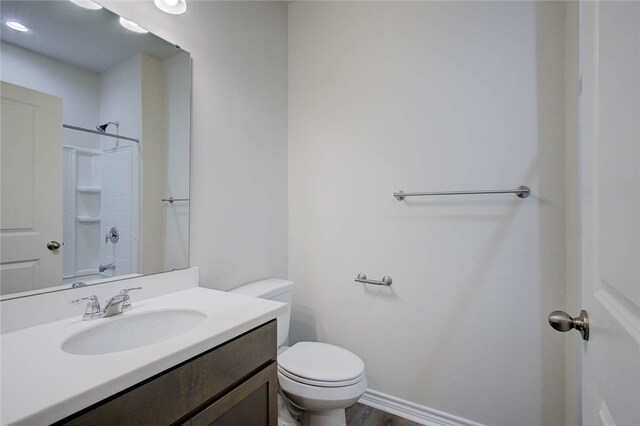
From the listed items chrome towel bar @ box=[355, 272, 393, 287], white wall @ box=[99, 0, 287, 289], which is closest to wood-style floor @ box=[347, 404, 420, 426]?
chrome towel bar @ box=[355, 272, 393, 287]

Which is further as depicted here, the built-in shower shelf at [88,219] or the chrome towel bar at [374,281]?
the chrome towel bar at [374,281]

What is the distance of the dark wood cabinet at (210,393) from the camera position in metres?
0.63

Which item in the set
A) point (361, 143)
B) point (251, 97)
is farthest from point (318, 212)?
point (251, 97)

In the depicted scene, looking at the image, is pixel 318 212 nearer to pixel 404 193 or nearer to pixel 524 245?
pixel 404 193

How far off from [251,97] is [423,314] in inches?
62.1

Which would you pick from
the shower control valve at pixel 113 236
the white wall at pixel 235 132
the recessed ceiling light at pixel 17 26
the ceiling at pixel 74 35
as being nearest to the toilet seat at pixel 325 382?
the white wall at pixel 235 132

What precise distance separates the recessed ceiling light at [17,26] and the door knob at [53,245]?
0.67m

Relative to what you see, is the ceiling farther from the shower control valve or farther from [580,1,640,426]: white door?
[580,1,640,426]: white door

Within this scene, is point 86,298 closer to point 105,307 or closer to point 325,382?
point 105,307

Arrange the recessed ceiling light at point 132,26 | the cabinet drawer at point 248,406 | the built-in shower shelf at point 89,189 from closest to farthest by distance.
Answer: the cabinet drawer at point 248,406 → the built-in shower shelf at point 89,189 → the recessed ceiling light at point 132,26

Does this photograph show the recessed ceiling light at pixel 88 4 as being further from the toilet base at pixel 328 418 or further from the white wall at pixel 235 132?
the toilet base at pixel 328 418

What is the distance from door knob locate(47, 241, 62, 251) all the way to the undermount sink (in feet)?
0.98

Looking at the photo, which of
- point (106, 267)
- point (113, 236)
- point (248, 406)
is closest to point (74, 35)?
point (113, 236)

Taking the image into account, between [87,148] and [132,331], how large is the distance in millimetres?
661
